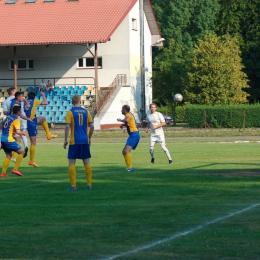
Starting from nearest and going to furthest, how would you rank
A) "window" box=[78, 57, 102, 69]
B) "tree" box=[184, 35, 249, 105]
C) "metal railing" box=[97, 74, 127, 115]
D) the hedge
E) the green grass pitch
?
the green grass pitch
the hedge
"metal railing" box=[97, 74, 127, 115]
"window" box=[78, 57, 102, 69]
"tree" box=[184, 35, 249, 105]

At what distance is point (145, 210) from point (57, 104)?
147 ft

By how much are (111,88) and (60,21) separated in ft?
21.8

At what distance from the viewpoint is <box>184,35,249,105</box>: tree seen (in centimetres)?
6278

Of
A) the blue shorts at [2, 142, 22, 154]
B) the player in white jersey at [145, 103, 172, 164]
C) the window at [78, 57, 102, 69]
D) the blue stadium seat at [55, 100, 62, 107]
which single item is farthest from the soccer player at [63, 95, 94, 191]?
the window at [78, 57, 102, 69]

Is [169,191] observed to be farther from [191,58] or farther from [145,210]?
[191,58]

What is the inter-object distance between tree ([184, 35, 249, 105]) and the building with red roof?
4218 millimetres

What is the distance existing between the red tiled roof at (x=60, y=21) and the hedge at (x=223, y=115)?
27.8 feet

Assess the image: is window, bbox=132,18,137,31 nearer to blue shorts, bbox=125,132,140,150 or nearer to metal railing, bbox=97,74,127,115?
metal railing, bbox=97,74,127,115

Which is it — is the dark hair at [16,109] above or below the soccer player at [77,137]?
above

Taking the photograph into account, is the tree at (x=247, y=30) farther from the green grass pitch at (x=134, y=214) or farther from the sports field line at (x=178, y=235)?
the sports field line at (x=178, y=235)

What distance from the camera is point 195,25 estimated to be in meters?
90.5

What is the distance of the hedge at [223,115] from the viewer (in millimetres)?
54094

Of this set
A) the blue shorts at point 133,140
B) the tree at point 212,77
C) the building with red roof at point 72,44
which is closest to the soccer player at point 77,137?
the blue shorts at point 133,140

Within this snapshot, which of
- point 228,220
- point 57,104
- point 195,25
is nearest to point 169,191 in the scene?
point 228,220
